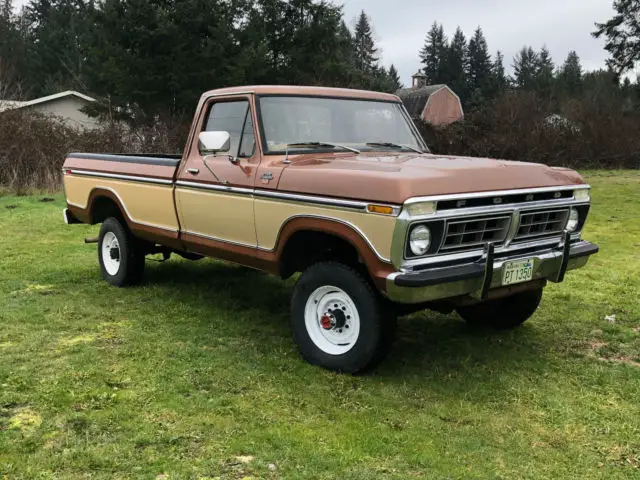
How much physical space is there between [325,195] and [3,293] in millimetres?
4288

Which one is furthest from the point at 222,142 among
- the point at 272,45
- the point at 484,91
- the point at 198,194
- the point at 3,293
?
the point at 484,91

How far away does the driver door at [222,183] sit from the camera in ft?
16.6

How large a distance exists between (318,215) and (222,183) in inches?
49.2

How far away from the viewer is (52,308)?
20.0 ft

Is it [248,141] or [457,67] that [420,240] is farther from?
[457,67]

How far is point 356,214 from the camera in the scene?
408cm

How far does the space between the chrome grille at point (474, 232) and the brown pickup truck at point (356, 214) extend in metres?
0.01

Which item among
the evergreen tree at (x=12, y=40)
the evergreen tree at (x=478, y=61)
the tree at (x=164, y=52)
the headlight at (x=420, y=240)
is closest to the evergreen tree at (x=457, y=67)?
the evergreen tree at (x=478, y=61)

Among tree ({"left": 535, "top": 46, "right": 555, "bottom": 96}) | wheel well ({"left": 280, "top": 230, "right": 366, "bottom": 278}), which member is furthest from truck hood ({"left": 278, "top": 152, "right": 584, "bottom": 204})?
tree ({"left": 535, "top": 46, "right": 555, "bottom": 96})

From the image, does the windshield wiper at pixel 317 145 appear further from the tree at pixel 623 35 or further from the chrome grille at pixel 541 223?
the tree at pixel 623 35

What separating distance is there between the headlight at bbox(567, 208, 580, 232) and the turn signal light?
1864mm

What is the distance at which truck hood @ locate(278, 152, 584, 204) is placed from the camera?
12.8 feet

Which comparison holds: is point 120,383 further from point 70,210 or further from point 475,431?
point 70,210

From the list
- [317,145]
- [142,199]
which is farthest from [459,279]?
[142,199]
